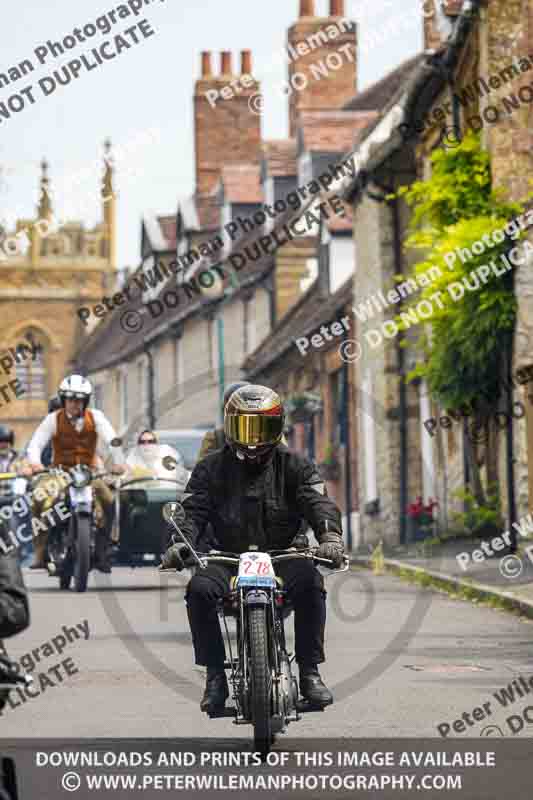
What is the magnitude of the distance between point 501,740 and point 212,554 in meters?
1.55

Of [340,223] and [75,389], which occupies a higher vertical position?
[340,223]

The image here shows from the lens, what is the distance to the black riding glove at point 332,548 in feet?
27.5

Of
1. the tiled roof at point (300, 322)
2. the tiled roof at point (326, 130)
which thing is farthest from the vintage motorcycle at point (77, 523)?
the tiled roof at point (326, 130)

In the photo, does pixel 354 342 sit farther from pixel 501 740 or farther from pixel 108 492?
pixel 501 740

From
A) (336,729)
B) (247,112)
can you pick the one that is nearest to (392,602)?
(336,729)

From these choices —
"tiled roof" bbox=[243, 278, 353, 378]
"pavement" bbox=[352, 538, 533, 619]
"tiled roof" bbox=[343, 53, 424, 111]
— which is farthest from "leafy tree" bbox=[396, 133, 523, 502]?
"tiled roof" bbox=[343, 53, 424, 111]

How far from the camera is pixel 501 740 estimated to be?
28.5ft

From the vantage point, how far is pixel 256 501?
8602mm

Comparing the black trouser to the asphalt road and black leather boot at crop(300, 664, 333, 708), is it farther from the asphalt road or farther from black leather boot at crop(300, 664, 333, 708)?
the asphalt road

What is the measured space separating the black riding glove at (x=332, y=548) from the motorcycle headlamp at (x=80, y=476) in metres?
9.59

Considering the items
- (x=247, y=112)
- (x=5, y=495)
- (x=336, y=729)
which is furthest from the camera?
(x=247, y=112)

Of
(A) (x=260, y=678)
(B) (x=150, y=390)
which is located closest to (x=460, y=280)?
(A) (x=260, y=678)

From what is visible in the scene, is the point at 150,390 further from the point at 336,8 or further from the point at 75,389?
the point at 75,389

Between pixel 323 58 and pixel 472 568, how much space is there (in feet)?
103
